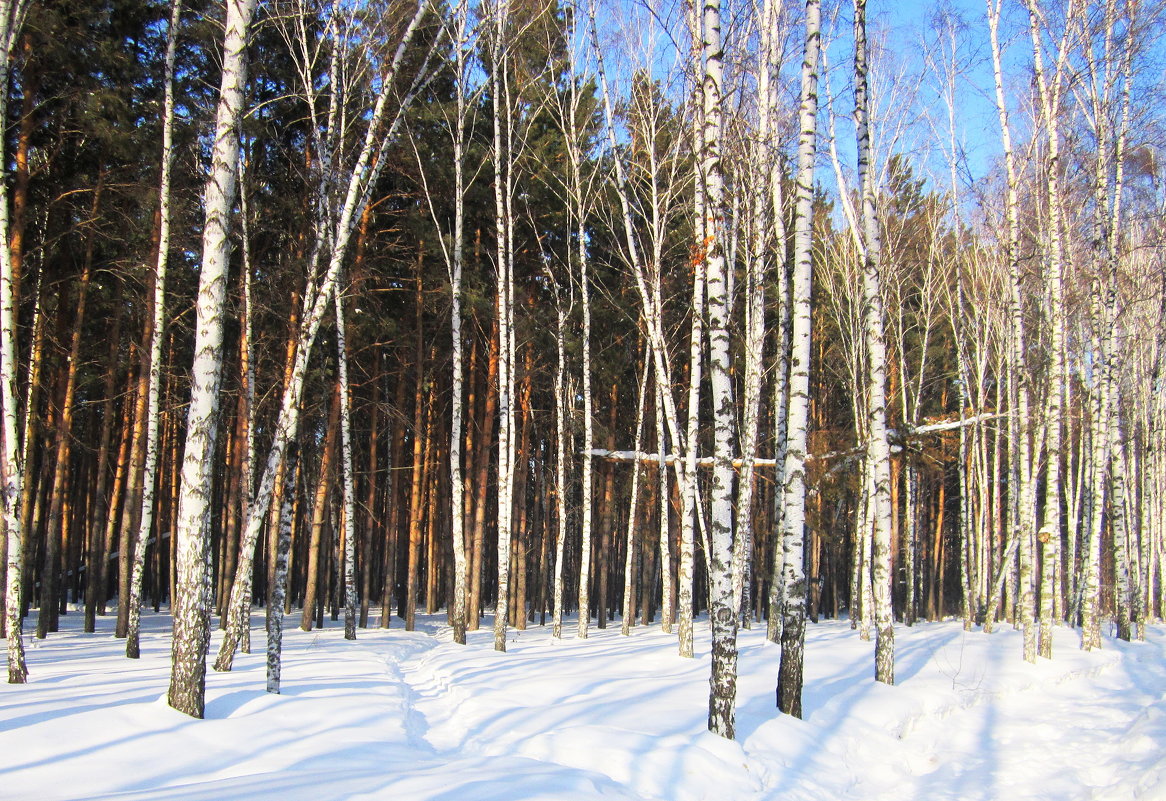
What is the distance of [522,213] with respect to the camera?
728 inches

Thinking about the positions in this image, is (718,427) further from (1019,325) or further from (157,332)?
(1019,325)

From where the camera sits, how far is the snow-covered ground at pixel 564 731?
5.12 m

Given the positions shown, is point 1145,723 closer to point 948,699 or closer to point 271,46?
point 948,699

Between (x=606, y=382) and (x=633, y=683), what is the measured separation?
1132 cm

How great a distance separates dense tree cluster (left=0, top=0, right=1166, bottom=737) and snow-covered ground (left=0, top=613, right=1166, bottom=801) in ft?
2.33

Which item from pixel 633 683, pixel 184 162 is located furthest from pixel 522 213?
pixel 633 683

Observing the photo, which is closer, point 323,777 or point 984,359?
point 323,777

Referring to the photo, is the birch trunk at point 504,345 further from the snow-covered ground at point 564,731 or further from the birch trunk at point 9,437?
the birch trunk at point 9,437

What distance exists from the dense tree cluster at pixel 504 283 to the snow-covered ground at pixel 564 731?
0.71 m

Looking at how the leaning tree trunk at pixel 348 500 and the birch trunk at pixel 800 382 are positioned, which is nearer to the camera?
the birch trunk at pixel 800 382

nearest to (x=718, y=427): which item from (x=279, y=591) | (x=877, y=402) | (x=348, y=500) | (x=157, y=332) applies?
(x=877, y=402)

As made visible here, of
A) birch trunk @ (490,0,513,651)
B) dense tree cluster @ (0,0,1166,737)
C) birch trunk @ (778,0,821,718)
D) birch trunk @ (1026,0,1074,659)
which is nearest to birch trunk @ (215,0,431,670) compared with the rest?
dense tree cluster @ (0,0,1166,737)

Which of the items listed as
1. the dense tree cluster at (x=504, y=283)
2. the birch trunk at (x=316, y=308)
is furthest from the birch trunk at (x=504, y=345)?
the birch trunk at (x=316, y=308)

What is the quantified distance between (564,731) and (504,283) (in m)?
10.0
